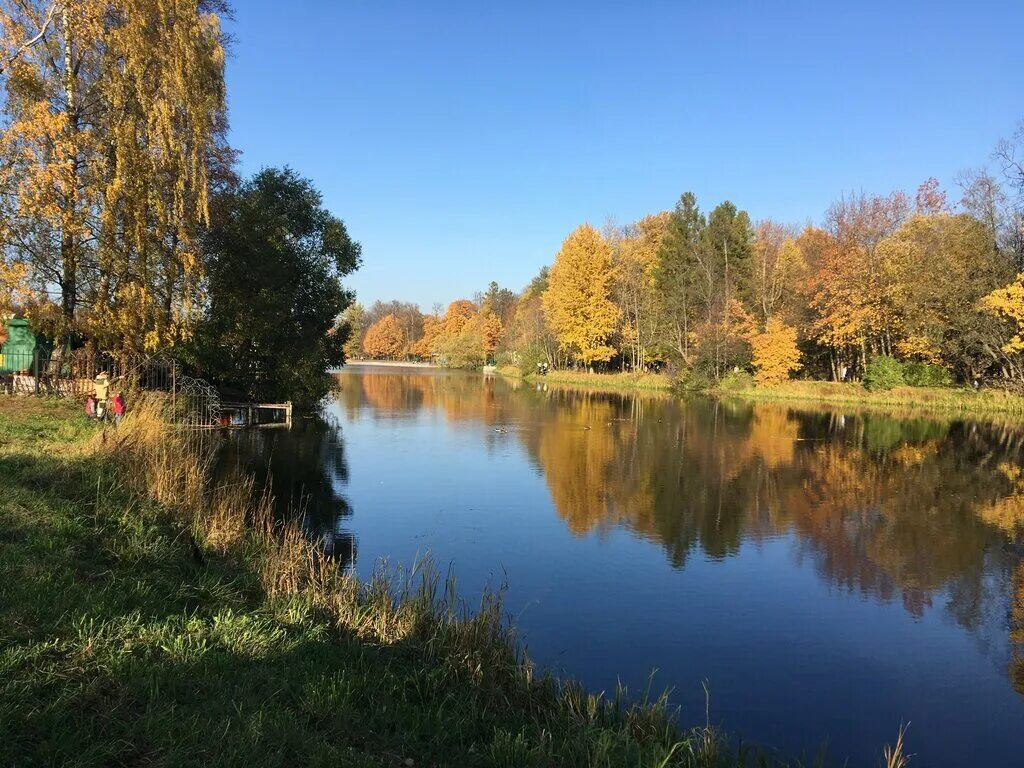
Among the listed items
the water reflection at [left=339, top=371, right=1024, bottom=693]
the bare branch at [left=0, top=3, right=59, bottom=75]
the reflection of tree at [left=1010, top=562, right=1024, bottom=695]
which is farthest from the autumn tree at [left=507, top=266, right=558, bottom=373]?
the reflection of tree at [left=1010, top=562, right=1024, bottom=695]

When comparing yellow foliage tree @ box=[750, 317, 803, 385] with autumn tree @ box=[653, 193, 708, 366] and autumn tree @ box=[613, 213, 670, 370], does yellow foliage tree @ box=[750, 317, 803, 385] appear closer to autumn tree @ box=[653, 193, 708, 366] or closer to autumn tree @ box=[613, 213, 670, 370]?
autumn tree @ box=[653, 193, 708, 366]

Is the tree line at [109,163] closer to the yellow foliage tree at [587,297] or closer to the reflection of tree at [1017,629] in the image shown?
the reflection of tree at [1017,629]

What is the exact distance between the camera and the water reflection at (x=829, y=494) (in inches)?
384

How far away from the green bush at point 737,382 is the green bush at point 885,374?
740 cm

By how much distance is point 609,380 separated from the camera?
54812 mm

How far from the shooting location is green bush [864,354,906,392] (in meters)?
37.8

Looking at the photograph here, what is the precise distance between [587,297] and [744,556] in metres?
44.9

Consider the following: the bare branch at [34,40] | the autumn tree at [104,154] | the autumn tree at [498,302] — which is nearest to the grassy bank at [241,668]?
the autumn tree at [104,154]

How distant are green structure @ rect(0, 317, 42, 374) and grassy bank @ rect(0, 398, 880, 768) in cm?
1378

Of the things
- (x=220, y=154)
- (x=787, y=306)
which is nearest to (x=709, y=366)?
(x=787, y=306)

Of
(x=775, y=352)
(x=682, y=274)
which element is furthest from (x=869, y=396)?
(x=682, y=274)

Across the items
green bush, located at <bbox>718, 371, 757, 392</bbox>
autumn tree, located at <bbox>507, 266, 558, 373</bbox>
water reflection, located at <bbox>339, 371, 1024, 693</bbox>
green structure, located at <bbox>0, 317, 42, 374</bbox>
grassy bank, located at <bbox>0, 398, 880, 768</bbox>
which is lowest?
water reflection, located at <bbox>339, 371, 1024, 693</bbox>

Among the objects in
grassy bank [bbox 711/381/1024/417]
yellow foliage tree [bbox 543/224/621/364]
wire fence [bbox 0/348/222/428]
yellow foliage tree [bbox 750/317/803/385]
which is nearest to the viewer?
wire fence [bbox 0/348/222/428]

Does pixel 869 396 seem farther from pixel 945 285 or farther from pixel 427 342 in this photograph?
pixel 427 342
